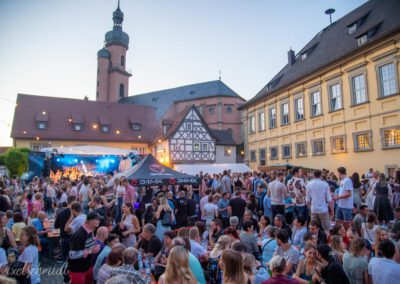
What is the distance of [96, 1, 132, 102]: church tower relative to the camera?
58312 mm

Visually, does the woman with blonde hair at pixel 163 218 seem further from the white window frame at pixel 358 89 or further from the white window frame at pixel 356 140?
the white window frame at pixel 358 89

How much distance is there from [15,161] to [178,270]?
34303 millimetres

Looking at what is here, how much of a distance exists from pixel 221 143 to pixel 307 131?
17.3 metres

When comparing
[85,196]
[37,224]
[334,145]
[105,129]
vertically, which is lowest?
[37,224]

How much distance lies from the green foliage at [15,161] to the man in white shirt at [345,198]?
32714mm

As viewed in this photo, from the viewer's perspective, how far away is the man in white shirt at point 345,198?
8500 millimetres

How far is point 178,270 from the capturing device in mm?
3582

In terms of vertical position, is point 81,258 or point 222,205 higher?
point 222,205

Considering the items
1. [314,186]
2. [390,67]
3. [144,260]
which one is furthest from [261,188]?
[390,67]

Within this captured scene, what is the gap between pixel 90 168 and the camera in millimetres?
26703

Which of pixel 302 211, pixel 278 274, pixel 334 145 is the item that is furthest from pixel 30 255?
pixel 334 145

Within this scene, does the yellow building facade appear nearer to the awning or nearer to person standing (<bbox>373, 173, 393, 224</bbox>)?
person standing (<bbox>373, 173, 393, 224</bbox>)

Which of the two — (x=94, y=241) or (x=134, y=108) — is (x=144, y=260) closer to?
(x=94, y=241)

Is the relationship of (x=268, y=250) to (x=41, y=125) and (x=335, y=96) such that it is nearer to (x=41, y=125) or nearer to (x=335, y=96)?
(x=335, y=96)
